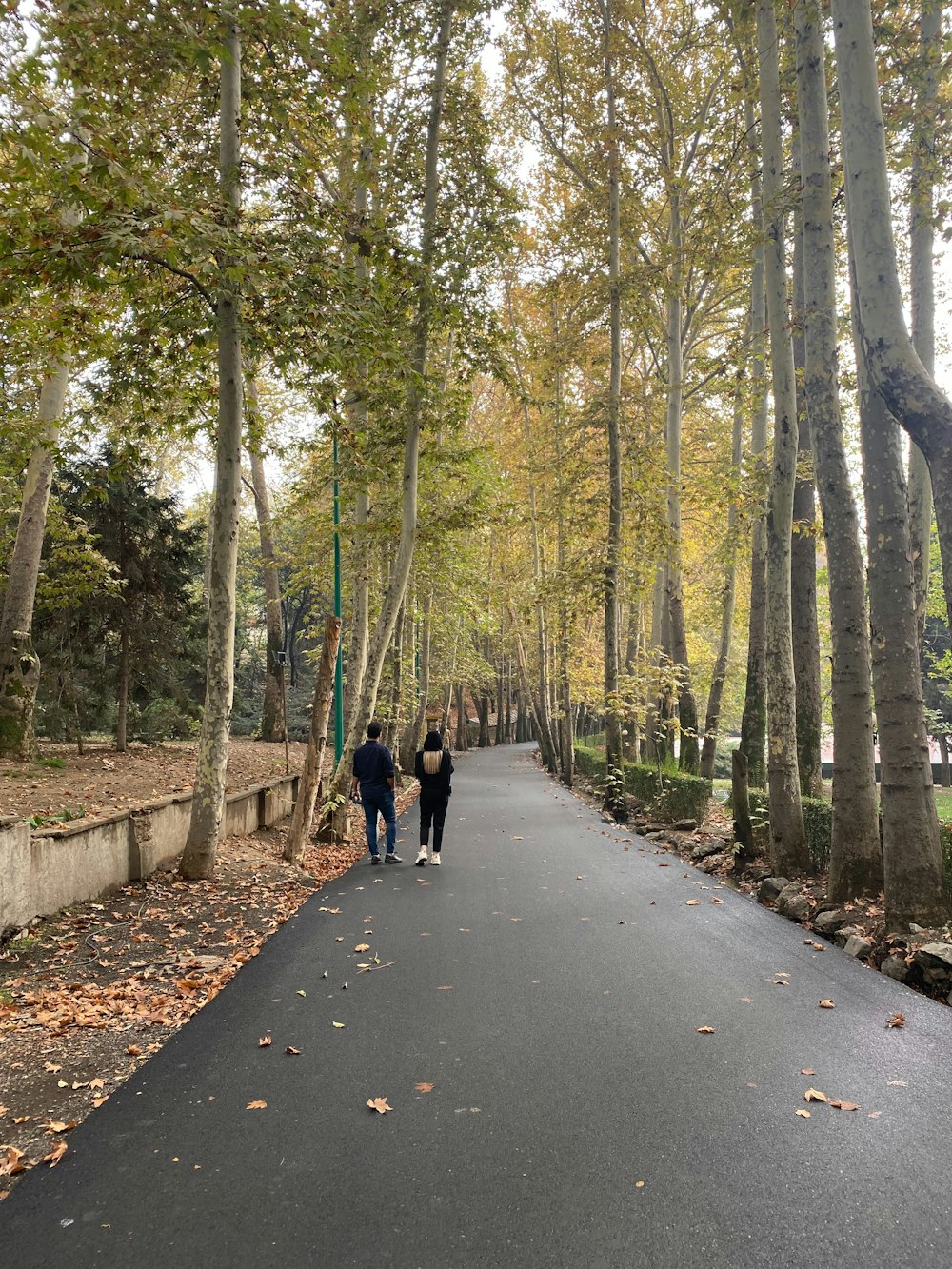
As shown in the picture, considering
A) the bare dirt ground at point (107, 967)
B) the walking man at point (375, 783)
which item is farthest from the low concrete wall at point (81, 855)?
the walking man at point (375, 783)

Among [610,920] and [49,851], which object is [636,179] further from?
[49,851]

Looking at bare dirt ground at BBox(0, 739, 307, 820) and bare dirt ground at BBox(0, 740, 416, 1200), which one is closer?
bare dirt ground at BBox(0, 740, 416, 1200)

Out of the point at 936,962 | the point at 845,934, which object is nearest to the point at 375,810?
the point at 845,934

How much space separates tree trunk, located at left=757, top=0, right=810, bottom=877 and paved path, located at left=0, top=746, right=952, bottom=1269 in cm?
255

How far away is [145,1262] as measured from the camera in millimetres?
2408

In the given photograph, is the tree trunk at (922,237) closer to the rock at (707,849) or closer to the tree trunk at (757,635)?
the tree trunk at (757,635)

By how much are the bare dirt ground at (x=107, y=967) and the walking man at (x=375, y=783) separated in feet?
Answer: 2.21

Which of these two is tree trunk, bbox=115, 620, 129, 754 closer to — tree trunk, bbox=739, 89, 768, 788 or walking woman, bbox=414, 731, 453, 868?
walking woman, bbox=414, 731, 453, 868

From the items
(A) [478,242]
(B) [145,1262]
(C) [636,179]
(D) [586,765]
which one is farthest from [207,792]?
(D) [586,765]

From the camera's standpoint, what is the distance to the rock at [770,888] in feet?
25.3

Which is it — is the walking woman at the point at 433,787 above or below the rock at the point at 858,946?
above

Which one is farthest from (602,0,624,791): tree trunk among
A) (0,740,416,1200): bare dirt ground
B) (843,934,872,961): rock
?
(843,934,872,961): rock

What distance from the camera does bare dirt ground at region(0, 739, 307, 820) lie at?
826 centimetres

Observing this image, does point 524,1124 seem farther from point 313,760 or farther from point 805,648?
point 805,648
